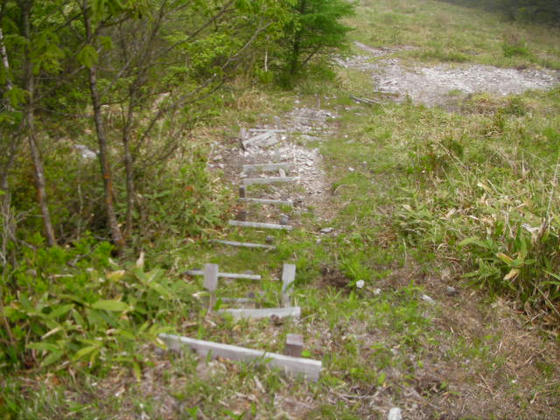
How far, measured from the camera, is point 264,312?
353 centimetres

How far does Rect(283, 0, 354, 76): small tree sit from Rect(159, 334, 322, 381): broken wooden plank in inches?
331

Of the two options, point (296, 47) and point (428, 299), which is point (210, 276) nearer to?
point (428, 299)

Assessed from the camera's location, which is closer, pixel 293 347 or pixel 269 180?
pixel 293 347

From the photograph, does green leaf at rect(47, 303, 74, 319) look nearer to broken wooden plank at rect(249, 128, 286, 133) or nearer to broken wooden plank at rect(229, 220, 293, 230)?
broken wooden plank at rect(229, 220, 293, 230)

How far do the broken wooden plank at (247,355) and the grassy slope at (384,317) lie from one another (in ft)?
0.26

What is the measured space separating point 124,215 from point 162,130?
2077mm

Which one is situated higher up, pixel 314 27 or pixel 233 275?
pixel 314 27

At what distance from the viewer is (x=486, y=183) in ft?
19.6

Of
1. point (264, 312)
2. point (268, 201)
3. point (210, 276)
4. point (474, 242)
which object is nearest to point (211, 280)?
point (210, 276)

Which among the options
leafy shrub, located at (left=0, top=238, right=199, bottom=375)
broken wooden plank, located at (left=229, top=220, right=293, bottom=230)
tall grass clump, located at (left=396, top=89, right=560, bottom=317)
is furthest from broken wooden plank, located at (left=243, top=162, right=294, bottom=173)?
leafy shrub, located at (left=0, top=238, right=199, bottom=375)

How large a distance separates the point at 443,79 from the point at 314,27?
5.70 meters

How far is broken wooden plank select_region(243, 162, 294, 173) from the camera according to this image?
7.04 meters

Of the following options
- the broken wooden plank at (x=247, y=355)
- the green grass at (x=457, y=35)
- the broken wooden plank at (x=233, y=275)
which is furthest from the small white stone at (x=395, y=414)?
the green grass at (x=457, y=35)

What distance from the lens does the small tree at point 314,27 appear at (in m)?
10.0
